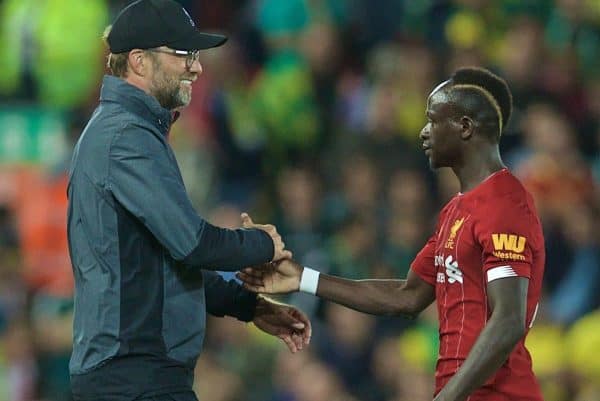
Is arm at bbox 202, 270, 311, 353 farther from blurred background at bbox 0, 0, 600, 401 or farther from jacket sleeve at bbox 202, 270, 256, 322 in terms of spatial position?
blurred background at bbox 0, 0, 600, 401

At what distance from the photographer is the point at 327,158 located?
31.6 ft

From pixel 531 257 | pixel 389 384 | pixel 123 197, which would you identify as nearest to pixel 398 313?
pixel 531 257

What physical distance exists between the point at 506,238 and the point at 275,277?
1078mm

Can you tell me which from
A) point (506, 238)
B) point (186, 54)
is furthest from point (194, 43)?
point (506, 238)

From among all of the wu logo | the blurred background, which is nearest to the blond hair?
the wu logo

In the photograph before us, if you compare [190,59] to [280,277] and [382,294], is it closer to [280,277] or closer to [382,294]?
[280,277]

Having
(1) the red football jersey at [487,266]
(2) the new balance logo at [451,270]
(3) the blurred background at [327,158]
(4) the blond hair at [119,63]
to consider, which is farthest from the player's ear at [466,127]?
(3) the blurred background at [327,158]

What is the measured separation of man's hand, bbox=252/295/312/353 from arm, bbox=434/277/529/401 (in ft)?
3.57

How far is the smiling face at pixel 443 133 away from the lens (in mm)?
4906

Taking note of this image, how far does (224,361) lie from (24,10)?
12.3 feet

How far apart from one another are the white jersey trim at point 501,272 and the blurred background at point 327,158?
3.04m

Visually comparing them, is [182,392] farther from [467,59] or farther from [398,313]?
[467,59]

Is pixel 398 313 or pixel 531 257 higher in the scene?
→ pixel 531 257

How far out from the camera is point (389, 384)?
7.98 metres
